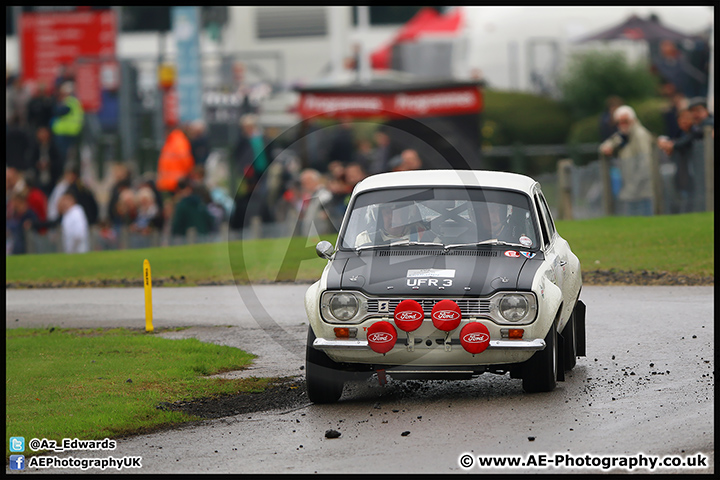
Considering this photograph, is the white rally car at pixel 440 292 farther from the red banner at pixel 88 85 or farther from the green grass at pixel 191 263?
the red banner at pixel 88 85

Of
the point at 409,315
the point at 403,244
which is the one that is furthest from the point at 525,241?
the point at 409,315

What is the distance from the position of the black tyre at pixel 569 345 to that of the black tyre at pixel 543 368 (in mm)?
960

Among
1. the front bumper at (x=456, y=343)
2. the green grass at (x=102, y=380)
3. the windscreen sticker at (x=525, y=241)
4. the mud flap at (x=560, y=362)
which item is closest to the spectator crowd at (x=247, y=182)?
the green grass at (x=102, y=380)

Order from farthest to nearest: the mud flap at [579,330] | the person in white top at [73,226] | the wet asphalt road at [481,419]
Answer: the person in white top at [73,226] → the mud flap at [579,330] → the wet asphalt road at [481,419]

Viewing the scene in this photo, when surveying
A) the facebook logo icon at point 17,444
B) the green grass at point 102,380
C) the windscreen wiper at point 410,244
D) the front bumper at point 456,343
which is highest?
the windscreen wiper at point 410,244

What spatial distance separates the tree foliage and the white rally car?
24.0 metres

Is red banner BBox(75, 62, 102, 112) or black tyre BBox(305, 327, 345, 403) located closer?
black tyre BBox(305, 327, 345, 403)

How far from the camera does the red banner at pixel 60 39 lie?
35.5 meters

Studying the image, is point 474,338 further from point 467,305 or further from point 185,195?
point 185,195

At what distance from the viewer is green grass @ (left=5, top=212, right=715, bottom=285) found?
18.1m

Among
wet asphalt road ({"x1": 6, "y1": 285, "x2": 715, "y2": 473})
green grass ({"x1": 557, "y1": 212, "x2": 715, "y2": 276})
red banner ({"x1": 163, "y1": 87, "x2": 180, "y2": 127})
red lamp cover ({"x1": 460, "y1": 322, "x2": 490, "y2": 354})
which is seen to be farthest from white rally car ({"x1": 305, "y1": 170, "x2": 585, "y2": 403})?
red banner ({"x1": 163, "y1": 87, "x2": 180, "y2": 127})

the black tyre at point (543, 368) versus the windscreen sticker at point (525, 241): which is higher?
the windscreen sticker at point (525, 241)

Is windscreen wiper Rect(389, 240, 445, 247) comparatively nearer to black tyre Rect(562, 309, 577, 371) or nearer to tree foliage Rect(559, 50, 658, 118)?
black tyre Rect(562, 309, 577, 371)

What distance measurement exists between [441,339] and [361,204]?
6.20 feet
